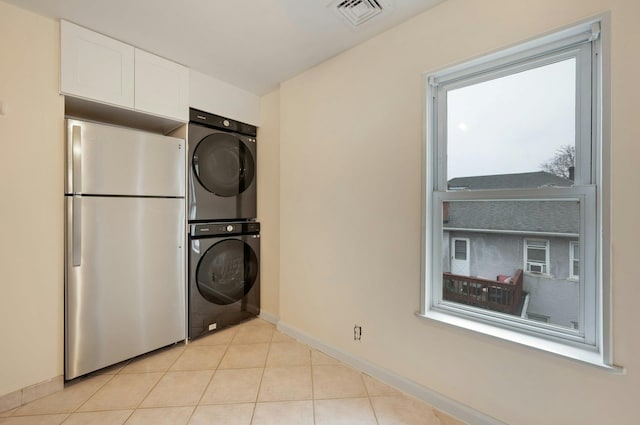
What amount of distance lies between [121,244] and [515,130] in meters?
2.66

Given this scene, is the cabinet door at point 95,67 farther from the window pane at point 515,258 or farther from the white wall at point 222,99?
the window pane at point 515,258

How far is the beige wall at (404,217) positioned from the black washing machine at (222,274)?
455mm

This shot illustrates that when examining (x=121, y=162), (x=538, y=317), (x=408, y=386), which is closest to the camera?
(x=538, y=317)

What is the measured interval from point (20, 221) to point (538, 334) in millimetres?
2984

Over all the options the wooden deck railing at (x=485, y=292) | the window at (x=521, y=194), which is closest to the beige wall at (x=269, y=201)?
the window at (x=521, y=194)

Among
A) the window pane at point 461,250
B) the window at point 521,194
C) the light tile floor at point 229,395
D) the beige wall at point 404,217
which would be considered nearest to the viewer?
the beige wall at point 404,217

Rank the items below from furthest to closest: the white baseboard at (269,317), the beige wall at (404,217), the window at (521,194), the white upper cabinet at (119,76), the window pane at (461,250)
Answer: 1. the white baseboard at (269,317)
2. the white upper cabinet at (119,76)
3. the window pane at (461,250)
4. the window at (521,194)
5. the beige wall at (404,217)

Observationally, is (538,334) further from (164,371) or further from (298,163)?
(164,371)

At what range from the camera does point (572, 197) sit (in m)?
1.21

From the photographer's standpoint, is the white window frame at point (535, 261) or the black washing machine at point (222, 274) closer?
the white window frame at point (535, 261)

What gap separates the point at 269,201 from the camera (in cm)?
274

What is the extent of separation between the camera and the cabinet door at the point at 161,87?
1974 millimetres

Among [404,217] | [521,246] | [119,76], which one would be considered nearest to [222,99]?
[119,76]

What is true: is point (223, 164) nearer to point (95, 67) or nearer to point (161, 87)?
point (161, 87)
